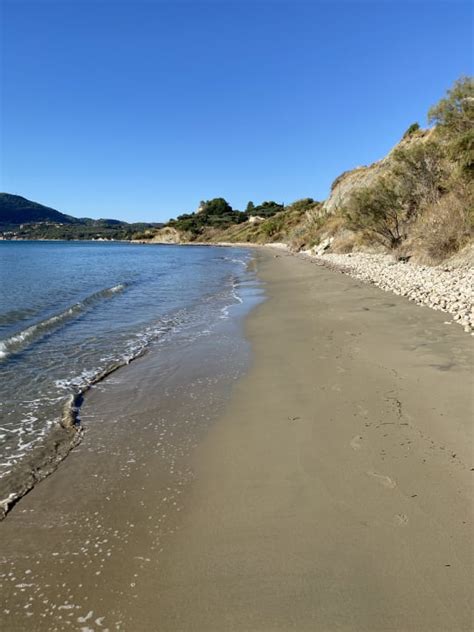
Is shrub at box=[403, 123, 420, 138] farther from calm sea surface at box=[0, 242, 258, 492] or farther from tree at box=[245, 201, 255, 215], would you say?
tree at box=[245, 201, 255, 215]

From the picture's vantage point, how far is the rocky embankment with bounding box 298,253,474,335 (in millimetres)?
10516

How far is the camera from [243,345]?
9.62 metres

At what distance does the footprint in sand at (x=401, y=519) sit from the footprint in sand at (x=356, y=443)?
1.14 metres

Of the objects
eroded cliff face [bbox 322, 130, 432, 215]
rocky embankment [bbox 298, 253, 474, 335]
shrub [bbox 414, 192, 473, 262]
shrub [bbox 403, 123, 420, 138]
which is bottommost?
rocky embankment [bbox 298, 253, 474, 335]

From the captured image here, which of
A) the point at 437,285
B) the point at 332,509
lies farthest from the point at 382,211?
the point at 332,509

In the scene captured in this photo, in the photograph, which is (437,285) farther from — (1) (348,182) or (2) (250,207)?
(2) (250,207)

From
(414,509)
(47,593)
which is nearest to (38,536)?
(47,593)

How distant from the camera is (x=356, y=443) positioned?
455cm

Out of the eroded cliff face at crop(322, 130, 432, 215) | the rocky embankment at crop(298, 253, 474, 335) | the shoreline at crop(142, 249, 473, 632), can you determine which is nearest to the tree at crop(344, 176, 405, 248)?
the rocky embankment at crop(298, 253, 474, 335)

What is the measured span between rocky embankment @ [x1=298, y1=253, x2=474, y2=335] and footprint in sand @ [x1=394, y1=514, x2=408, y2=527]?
6.53 meters

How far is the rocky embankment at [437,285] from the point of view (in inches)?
414

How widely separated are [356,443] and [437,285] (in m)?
11.3

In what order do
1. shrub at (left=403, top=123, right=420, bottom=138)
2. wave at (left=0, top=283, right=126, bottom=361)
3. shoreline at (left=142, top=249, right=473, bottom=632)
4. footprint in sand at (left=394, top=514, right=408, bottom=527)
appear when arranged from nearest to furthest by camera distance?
shoreline at (left=142, top=249, right=473, bottom=632), footprint in sand at (left=394, top=514, right=408, bottom=527), wave at (left=0, top=283, right=126, bottom=361), shrub at (left=403, top=123, right=420, bottom=138)

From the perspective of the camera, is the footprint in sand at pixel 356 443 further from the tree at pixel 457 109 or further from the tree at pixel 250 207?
the tree at pixel 250 207
